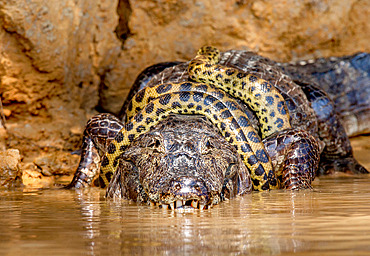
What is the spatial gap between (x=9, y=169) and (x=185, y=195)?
8.70 ft

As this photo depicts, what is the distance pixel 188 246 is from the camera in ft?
8.76

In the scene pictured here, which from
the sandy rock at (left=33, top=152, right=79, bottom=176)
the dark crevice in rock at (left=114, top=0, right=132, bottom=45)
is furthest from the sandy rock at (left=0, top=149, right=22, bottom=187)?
the dark crevice in rock at (left=114, top=0, right=132, bottom=45)

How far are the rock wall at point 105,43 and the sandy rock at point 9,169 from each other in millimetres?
805

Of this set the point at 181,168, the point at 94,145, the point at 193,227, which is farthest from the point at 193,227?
the point at 94,145

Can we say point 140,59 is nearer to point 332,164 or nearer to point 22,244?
point 332,164

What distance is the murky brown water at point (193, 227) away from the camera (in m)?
2.61

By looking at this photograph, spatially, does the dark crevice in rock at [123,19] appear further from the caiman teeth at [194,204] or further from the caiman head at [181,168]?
the caiman teeth at [194,204]

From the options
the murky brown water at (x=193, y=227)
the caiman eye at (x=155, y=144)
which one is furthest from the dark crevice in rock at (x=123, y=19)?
the murky brown water at (x=193, y=227)

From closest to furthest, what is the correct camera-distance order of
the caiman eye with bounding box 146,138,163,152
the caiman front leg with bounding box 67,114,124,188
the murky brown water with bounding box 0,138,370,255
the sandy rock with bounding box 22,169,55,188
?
the murky brown water with bounding box 0,138,370,255 < the caiman eye with bounding box 146,138,163,152 < the caiman front leg with bounding box 67,114,124,188 < the sandy rock with bounding box 22,169,55,188

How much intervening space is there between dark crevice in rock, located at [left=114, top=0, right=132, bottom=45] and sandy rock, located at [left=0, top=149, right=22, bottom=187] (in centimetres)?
368

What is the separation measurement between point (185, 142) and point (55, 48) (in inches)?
150

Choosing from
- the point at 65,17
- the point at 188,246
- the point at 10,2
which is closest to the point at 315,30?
the point at 65,17

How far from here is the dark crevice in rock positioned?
30.5 ft

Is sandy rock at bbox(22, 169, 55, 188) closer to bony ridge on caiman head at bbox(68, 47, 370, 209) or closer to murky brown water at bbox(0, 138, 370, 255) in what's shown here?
bony ridge on caiman head at bbox(68, 47, 370, 209)
